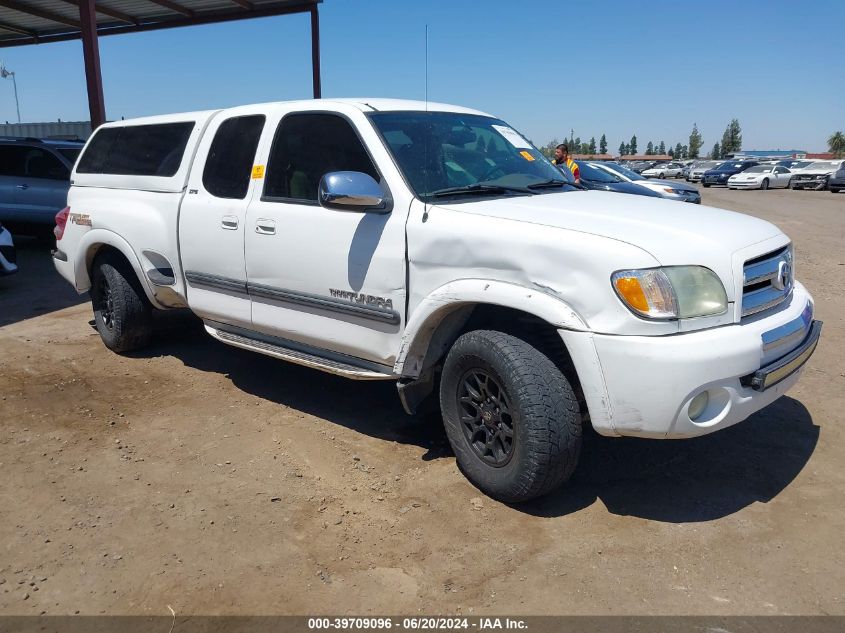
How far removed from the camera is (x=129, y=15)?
1530 centimetres

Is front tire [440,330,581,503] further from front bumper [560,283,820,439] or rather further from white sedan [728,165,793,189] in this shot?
white sedan [728,165,793,189]

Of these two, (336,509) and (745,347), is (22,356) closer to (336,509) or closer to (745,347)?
(336,509)

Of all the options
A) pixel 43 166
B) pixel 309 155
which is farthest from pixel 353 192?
pixel 43 166

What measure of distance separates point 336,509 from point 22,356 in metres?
4.00

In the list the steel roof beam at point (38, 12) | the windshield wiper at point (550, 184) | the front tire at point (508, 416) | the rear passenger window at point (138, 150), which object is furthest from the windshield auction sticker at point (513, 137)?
the steel roof beam at point (38, 12)

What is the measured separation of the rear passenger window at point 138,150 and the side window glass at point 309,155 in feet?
3.67

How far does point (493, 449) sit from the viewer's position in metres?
3.45

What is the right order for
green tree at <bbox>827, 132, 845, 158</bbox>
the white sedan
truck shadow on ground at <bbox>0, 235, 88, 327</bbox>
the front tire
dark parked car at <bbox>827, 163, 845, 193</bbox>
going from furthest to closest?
green tree at <bbox>827, 132, 845, 158</bbox>
the white sedan
dark parked car at <bbox>827, 163, 845, 193</bbox>
truck shadow on ground at <bbox>0, 235, 88, 327</bbox>
the front tire

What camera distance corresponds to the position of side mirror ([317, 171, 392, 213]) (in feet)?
11.6

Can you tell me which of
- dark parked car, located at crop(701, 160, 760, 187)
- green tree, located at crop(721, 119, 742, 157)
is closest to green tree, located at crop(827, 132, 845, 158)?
green tree, located at crop(721, 119, 742, 157)

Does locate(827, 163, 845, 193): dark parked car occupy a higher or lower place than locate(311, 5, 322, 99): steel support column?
lower

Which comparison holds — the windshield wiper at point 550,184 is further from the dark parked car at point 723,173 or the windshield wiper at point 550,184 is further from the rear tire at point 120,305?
the dark parked car at point 723,173

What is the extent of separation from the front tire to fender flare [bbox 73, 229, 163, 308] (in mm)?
2979

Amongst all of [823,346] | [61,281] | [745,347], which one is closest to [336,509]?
[745,347]
